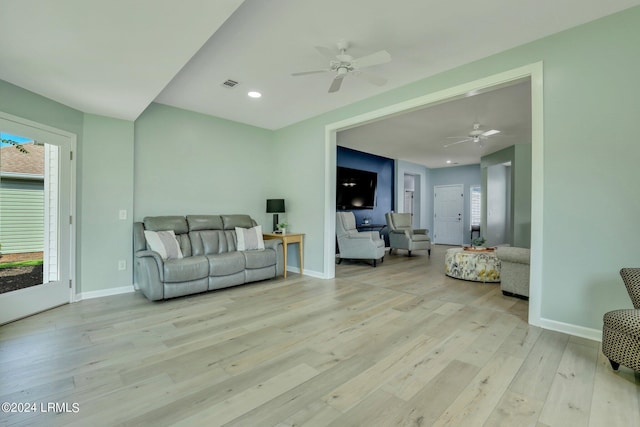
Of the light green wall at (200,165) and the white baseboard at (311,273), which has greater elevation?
the light green wall at (200,165)

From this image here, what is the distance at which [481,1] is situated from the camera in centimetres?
216

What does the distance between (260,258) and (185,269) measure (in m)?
1.06

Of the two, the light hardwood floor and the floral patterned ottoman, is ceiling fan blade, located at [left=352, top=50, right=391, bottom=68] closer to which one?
the light hardwood floor

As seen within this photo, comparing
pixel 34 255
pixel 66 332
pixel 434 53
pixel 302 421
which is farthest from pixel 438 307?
pixel 34 255

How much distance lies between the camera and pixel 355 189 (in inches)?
279

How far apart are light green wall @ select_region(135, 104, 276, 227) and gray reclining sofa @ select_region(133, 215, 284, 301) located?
1.12 ft

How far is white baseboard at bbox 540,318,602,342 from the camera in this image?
7.84 ft

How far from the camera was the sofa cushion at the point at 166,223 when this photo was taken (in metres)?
3.89

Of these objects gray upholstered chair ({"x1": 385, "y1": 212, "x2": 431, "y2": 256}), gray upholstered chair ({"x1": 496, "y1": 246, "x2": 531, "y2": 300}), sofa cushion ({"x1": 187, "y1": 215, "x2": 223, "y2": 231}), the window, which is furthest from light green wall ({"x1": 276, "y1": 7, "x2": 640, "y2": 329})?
the window

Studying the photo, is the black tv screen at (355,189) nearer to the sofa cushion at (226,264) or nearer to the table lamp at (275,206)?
the table lamp at (275,206)

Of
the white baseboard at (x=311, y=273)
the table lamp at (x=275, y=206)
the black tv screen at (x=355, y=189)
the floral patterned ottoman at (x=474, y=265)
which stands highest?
the black tv screen at (x=355, y=189)

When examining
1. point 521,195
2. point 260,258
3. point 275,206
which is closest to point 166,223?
point 260,258

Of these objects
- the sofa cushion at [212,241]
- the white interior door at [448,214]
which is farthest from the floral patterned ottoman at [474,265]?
the white interior door at [448,214]

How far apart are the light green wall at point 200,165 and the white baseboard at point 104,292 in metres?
0.98
